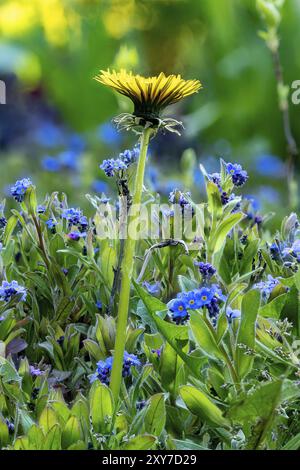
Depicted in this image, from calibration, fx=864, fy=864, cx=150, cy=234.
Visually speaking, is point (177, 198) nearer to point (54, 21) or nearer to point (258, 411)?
point (258, 411)

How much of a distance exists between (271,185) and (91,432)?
4.15 m

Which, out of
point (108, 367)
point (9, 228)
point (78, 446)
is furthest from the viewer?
point (9, 228)

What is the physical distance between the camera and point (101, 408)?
1311 mm

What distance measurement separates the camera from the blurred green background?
18.3 feet

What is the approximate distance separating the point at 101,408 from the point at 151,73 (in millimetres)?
5195

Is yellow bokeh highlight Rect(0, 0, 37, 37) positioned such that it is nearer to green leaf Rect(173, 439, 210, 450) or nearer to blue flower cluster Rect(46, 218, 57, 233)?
blue flower cluster Rect(46, 218, 57, 233)

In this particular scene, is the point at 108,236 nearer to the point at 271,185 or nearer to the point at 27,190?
the point at 27,190

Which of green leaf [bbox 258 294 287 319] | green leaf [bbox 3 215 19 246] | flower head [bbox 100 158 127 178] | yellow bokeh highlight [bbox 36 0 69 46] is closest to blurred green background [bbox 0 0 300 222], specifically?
yellow bokeh highlight [bbox 36 0 69 46]

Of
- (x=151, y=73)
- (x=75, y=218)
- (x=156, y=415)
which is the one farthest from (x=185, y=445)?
(x=151, y=73)

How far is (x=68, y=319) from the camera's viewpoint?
5.72 ft

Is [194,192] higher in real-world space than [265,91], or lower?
lower

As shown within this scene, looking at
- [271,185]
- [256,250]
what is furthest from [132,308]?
[271,185]

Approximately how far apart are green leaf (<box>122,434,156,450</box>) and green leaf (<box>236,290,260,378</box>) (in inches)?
8.2
